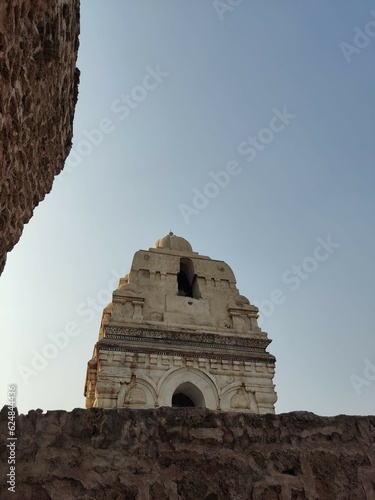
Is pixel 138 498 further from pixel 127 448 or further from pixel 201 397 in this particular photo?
pixel 201 397

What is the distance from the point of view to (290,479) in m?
2.69

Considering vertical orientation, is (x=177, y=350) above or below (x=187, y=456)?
above

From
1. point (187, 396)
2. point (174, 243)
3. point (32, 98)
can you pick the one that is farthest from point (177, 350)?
point (32, 98)

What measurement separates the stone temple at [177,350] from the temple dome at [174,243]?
5.38 feet

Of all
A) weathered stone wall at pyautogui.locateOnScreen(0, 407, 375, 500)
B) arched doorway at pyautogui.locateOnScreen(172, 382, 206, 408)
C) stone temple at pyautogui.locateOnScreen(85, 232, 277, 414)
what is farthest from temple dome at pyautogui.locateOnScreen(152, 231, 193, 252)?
weathered stone wall at pyautogui.locateOnScreen(0, 407, 375, 500)

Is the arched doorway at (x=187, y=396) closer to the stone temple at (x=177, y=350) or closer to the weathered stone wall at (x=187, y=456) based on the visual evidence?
the stone temple at (x=177, y=350)

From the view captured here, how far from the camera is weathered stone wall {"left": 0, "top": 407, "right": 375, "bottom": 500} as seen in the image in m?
2.49

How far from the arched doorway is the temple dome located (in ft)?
16.7

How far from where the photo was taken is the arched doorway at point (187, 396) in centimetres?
951

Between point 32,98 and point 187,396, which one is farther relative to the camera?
point 187,396

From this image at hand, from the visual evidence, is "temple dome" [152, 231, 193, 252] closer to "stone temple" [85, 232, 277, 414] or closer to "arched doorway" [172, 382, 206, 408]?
"stone temple" [85, 232, 277, 414]

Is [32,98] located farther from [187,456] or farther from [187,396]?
[187,396]

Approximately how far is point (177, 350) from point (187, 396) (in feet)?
4.26

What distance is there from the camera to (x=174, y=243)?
46.1 feet
